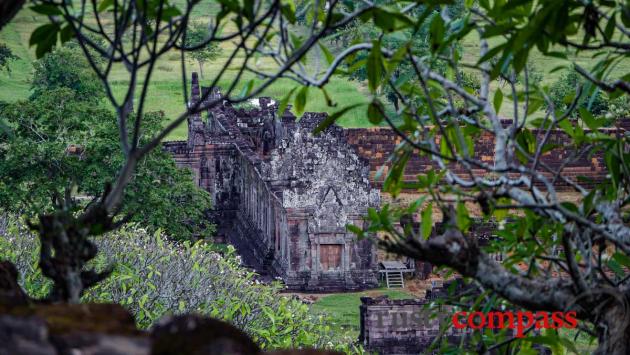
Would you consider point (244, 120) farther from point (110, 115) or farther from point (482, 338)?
point (482, 338)

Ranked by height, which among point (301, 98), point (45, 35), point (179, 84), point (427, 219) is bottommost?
point (427, 219)

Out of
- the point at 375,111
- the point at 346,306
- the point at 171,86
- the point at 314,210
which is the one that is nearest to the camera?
the point at 375,111

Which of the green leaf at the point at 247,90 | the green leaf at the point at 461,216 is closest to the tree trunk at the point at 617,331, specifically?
the green leaf at the point at 461,216

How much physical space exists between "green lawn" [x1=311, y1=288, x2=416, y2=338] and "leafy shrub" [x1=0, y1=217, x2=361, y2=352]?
6170 millimetres

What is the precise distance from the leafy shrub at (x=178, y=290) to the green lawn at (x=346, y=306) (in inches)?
243

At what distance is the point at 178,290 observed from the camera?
18406 millimetres

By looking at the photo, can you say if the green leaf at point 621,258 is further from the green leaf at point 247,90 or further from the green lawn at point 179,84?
the green lawn at point 179,84

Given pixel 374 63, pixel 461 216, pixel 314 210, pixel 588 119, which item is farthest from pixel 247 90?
pixel 314 210

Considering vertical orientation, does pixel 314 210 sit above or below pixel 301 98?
below

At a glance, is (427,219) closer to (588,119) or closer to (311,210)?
(588,119)

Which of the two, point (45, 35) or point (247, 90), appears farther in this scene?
point (247, 90)

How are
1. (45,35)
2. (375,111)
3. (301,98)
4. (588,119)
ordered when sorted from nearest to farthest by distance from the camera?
(45,35) < (375,111) < (301,98) < (588,119)

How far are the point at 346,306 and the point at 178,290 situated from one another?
1187 cm

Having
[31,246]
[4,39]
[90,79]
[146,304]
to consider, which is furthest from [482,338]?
[4,39]
